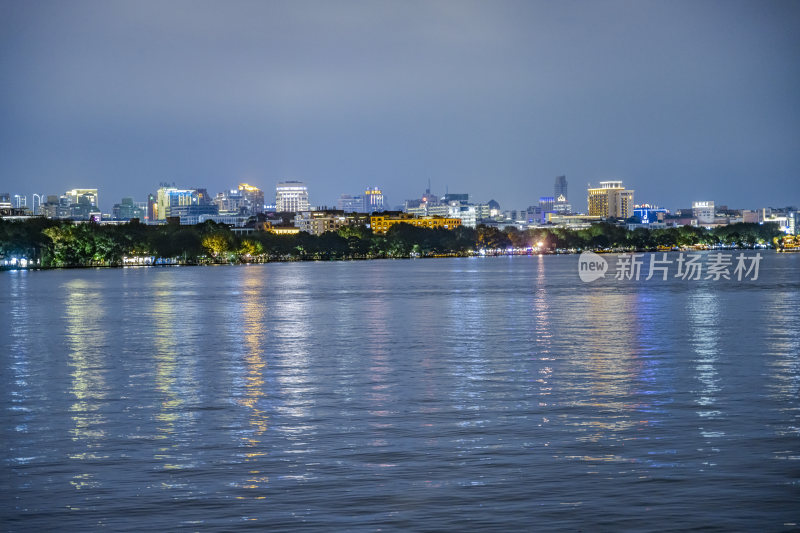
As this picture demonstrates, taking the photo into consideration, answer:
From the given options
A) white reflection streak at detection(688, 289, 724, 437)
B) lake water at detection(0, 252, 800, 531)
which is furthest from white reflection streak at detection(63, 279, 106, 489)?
white reflection streak at detection(688, 289, 724, 437)

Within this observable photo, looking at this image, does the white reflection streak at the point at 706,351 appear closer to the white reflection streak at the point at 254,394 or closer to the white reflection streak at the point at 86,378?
the white reflection streak at the point at 254,394

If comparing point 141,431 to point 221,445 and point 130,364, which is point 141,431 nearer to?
point 221,445

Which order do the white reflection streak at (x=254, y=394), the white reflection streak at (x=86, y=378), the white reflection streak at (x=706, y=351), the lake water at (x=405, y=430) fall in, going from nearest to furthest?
the lake water at (x=405, y=430) < the white reflection streak at (x=254, y=394) < the white reflection streak at (x=86, y=378) < the white reflection streak at (x=706, y=351)

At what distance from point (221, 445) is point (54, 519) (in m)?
4.55

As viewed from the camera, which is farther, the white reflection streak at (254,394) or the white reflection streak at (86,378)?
the white reflection streak at (86,378)

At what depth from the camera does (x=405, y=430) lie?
17.6 meters

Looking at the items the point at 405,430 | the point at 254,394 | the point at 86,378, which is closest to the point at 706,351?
the point at 254,394

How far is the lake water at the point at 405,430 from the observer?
1241 cm

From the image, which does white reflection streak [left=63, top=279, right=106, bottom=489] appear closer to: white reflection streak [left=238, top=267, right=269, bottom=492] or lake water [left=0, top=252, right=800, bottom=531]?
lake water [left=0, top=252, right=800, bottom=531]

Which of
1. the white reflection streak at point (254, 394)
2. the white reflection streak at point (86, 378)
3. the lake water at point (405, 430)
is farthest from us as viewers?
the white reflection streak at point (86, 378)

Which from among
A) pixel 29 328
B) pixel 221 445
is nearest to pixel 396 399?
pixel 221 445

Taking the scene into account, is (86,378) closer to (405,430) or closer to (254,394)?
(254,394)

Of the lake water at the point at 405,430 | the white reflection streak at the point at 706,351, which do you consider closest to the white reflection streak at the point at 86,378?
the lake water at the point at 405,430

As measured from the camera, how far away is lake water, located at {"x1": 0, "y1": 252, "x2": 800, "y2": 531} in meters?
12.4
